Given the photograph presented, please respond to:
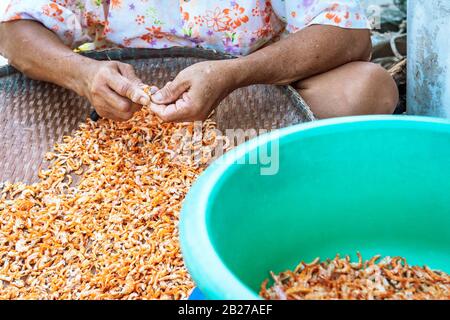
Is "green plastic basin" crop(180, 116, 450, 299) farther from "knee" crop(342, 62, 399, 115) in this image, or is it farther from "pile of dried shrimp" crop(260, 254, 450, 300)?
"knee" crop(342, 62, 399, 115)

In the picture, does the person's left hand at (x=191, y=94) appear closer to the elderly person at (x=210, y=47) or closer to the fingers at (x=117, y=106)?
the elderly person at (x=210, y=47)

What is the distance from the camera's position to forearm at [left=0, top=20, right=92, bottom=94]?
213 cm

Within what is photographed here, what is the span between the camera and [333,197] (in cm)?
155

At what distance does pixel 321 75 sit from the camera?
2.20 meters

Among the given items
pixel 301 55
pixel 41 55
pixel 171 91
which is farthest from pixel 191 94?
pixel 41 55

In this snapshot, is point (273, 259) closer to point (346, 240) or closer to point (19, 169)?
point (346, 240)

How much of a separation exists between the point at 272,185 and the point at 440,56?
0.95 m

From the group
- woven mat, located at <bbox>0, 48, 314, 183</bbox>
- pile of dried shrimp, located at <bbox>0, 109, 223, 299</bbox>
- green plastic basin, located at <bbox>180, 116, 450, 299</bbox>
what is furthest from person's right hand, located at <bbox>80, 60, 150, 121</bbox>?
green plastic basin, located at <bbox>180, 116, 450, 299</bbox>

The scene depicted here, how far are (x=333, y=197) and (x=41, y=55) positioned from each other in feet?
4.16

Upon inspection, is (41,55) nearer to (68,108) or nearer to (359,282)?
(68,108)

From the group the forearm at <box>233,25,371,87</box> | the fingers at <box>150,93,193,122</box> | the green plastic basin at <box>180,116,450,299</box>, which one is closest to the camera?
the green plastic basin at <box>180,116,450,299</box>

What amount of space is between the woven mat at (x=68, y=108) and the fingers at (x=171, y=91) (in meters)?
0.35

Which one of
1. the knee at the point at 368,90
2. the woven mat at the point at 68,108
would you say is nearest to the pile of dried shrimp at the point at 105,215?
the woven mat at the point at 68,108

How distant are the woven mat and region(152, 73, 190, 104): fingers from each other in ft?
1.14
